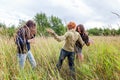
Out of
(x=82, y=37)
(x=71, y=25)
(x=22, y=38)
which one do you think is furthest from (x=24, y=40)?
(x=82, y=37)

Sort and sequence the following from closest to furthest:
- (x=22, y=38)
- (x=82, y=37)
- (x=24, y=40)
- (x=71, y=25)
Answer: (x=24, y=40), (x=22, y=38), (x=71, y=25), (x=82, y=37)

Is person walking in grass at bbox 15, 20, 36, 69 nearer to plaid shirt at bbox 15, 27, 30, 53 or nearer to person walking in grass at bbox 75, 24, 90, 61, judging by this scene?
A: plaid shirt at bbox 15, 27, 30, 53

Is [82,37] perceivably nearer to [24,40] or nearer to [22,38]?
[22,38]

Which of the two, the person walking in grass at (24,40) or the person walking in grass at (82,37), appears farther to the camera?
the person walking in grass at (82,37)

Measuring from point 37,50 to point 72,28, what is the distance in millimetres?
1081

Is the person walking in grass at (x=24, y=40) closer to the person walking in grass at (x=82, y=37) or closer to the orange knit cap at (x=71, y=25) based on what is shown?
the orange knit cap at (x=71, y=25)

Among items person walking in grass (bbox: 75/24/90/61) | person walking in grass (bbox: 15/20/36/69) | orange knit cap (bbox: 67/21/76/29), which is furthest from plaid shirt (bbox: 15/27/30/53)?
person walking in grass (bbox: 75/24/90/61)

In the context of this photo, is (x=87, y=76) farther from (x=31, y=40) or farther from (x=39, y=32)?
(x=39, y=32)

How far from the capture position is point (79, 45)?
281 inches

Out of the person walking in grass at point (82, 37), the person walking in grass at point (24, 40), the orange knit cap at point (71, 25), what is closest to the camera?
the person walking in grass at point (24, 40)

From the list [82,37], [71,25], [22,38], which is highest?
[71,25]

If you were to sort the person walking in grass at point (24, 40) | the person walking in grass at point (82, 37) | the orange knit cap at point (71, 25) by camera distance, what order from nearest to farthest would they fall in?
the person walking in grass at point (24, 40) → the orange knit cap at point (71, 25) → the person walking in grass at point (82, 37)


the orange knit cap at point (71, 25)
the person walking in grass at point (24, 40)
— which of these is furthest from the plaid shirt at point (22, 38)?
the orange knit cap at point (71, 25)

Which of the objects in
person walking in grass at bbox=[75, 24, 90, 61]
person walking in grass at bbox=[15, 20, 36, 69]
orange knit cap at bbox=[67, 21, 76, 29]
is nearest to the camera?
person walking in grass at bbox=[15, 20, 36, 69]
